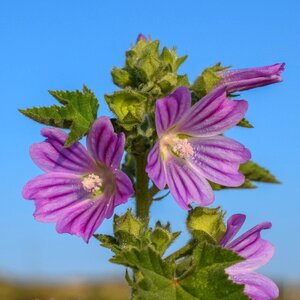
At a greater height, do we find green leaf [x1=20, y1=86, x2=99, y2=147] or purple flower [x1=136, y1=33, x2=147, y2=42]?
purple flower [x1=136, y1=33, x2=147, y2=42]

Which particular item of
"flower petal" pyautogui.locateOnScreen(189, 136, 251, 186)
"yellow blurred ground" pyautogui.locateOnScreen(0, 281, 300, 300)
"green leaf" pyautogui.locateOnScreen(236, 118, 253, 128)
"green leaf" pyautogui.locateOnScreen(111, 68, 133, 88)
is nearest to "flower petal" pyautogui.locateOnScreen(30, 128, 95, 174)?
"green leaf" pyautogui.locateOnScreen(111, 68, 133, 88)

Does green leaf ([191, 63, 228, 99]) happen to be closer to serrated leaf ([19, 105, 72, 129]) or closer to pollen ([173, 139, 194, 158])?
pollen ([173, 139, 194, 158])

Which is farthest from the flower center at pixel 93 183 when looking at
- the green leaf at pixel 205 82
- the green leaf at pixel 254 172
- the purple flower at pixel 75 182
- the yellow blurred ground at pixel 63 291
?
the yellow blurred ground at pixel 63 291

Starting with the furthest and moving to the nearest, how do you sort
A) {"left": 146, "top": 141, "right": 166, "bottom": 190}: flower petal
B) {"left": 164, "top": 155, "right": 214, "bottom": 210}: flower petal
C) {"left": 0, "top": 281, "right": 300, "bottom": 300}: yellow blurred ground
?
1. {"left": 0, "top": 281, "right": 300, "bottom": 300}: yellow blurred ground
2. {"left": 164, "top": 155, "right": 214, "bottom": 210}: flower petal
3. {"left": 146, "top": 141, "right": 166, "bottom": 190}: flower petal

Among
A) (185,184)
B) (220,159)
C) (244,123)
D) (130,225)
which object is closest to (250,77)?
(244,123)

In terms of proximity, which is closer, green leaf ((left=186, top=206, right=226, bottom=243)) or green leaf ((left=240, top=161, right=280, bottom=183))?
green leaf ((left=186, top=206, right=226, bottom=243))

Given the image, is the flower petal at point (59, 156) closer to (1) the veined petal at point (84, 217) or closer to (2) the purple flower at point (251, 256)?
(1) the veined petal at point (84, 217)
